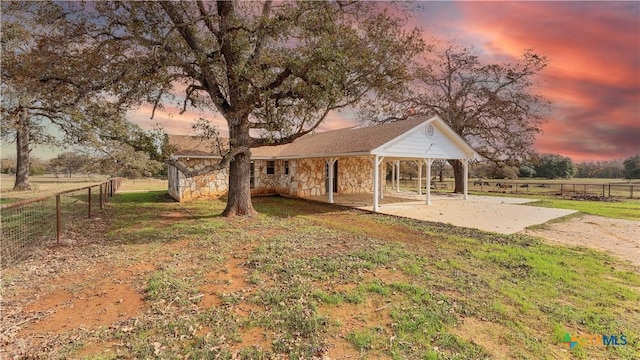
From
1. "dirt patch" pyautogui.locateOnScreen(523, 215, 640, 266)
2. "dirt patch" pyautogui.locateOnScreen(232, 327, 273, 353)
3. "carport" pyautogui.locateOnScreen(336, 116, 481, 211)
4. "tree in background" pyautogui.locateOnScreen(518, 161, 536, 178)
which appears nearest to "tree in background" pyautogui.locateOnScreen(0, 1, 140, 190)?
"dirt patch" pyautogui.locateOnScreen(232, 327, 273, 353)

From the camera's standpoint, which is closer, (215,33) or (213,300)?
(213,300)

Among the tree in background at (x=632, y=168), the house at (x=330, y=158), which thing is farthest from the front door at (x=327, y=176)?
the tree in background at (x=632, y=168)

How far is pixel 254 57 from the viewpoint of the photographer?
10.8 meters

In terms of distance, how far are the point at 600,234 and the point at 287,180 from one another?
15174mm

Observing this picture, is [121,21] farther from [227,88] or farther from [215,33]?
[227,88]

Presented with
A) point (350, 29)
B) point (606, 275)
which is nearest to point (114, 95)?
point (350, 29)

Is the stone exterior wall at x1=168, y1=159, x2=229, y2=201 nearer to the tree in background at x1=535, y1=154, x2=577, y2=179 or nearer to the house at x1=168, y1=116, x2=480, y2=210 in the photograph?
the house at x1=168, y1=116, x2=480, y2=210

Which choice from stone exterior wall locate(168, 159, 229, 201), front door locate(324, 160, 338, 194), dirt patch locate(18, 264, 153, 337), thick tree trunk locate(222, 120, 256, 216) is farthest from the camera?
front door locate(324, 160, 338, 194)

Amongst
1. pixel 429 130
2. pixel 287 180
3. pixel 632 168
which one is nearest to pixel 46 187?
pixel 287 180

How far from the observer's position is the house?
15.0 m

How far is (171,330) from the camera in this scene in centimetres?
382

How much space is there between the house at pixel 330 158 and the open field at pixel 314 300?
756 centimetres

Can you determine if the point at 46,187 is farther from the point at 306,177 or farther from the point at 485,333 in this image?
the point at 485,333

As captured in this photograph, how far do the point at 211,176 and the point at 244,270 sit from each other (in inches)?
538
